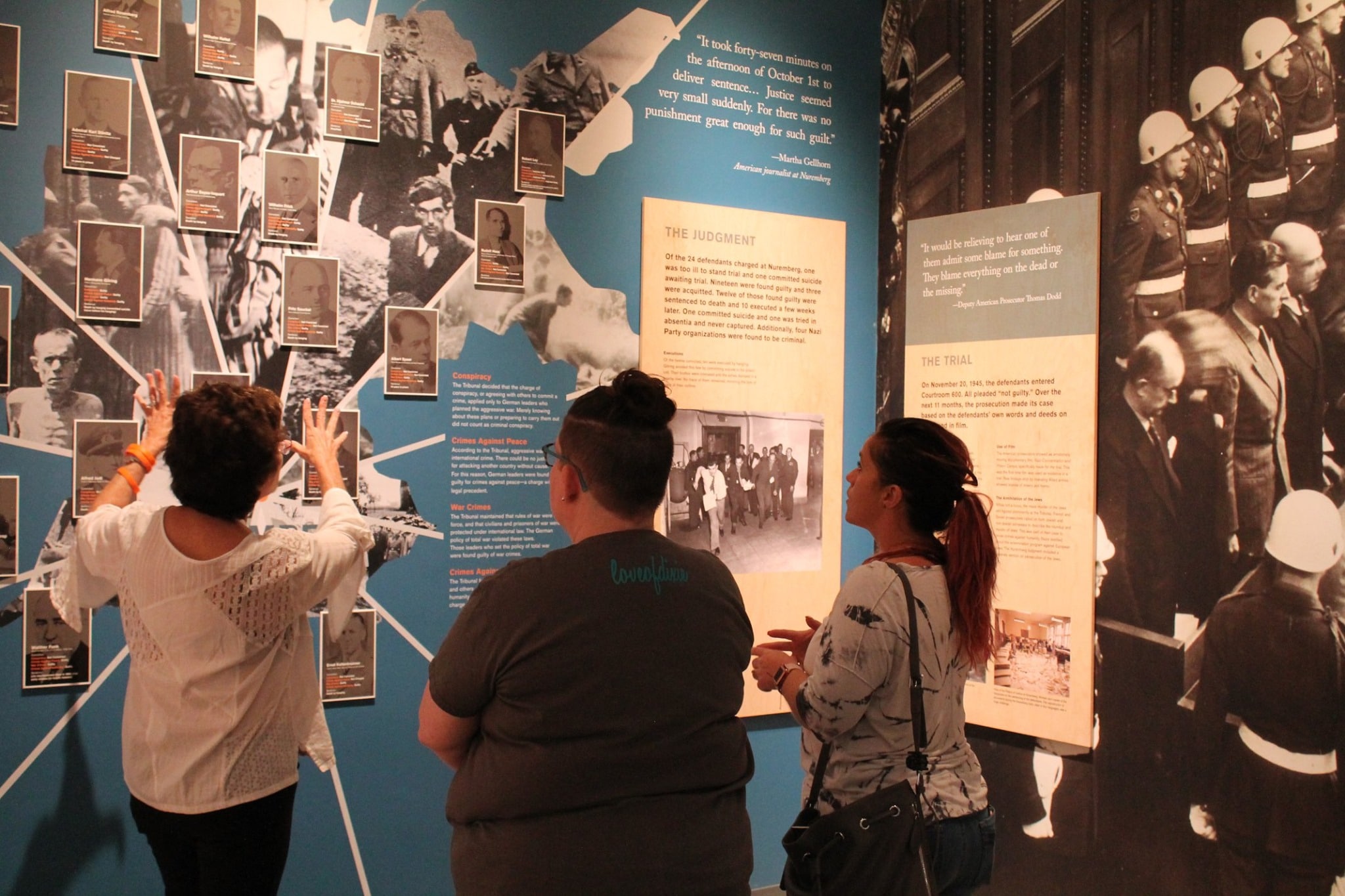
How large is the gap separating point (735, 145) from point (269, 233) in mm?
1724

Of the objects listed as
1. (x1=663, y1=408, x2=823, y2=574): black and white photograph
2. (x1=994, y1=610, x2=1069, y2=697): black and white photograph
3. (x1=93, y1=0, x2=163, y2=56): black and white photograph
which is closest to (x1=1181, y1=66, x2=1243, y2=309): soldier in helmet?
(x1=994, y1=610, x2=1069, y2=697): black and white photograph

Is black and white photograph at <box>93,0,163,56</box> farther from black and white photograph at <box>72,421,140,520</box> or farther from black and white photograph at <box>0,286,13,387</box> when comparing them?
black and white photograph at <box>72,421,140,520</box>

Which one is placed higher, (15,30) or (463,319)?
(15,30)

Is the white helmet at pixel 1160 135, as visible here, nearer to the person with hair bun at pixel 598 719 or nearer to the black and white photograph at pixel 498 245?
the black and white photograph at pixel 498 245

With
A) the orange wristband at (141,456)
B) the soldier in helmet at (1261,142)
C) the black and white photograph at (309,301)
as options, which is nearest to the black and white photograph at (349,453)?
the black and white photograph at (309,301)

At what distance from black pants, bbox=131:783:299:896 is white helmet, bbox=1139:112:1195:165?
123 inches

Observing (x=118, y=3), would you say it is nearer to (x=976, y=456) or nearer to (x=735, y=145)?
(x=735, y=145)

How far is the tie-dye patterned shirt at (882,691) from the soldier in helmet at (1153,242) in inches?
65.8

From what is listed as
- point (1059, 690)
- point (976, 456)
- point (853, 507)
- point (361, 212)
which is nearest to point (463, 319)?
point (361, 212)

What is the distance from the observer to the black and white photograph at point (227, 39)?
285cm

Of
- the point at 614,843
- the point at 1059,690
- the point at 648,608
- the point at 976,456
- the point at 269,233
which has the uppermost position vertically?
the point at 269,233

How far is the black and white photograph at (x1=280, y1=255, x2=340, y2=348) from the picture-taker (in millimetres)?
2973

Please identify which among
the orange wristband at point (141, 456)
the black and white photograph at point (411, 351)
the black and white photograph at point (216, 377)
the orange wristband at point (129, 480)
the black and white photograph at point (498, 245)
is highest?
the black and white photograph at point (498, 245)

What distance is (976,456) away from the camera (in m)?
3.68
